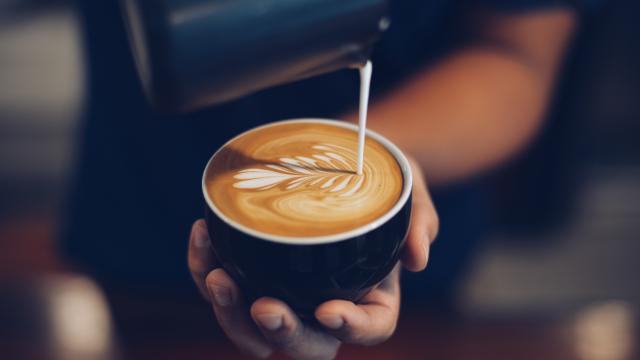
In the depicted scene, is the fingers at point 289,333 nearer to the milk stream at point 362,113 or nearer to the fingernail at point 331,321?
the fingernail at point 331,321

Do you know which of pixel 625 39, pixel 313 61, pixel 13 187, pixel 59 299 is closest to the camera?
pixel 313 61

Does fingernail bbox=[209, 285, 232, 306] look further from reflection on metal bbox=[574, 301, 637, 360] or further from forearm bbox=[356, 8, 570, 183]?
reflection on metal bbox=[574, 301, 637, 360]

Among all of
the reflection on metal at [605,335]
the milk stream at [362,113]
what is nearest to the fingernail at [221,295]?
the milk stream at [362,113]

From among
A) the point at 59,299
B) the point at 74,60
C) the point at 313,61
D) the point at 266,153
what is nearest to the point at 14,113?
the point at 74,60

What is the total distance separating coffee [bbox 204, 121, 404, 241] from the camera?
540 millimetres

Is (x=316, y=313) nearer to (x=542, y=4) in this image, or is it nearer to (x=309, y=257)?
(x=309, y=257)

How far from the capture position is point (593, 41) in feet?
4.95

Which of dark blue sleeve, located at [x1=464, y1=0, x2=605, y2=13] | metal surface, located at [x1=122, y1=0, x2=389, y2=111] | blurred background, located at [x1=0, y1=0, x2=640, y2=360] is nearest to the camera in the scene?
metal surface, located at [x1=122, y1=0, x2=389, y2=111]

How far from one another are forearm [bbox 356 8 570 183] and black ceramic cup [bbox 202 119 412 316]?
0.34 meters

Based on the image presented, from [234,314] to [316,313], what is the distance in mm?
97

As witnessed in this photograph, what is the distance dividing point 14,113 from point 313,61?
2.08 metres

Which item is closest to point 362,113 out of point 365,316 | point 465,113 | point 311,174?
point 311,174

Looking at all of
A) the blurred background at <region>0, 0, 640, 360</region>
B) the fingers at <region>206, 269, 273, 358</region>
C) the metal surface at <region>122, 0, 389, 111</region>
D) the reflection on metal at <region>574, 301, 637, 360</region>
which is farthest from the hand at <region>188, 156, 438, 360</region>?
the reflection on metal at <region>574, 301, 637, 360</region>

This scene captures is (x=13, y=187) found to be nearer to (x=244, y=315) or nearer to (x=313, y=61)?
(x=244, y=315)
